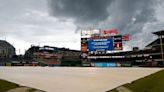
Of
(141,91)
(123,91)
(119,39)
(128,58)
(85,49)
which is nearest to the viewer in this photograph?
(141,91)

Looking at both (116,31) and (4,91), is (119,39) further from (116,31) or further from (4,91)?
(4,91)

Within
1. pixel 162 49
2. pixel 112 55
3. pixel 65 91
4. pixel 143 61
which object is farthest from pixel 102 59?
pixel 65 91

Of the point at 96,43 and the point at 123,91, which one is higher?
the point at 96,43

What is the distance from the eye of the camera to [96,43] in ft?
429

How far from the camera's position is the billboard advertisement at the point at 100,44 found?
126 m

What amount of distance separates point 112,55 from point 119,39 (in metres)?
31.4

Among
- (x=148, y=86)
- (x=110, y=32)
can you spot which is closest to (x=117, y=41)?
(x=110, y=32)

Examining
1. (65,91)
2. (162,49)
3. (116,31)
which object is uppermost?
(116,31)

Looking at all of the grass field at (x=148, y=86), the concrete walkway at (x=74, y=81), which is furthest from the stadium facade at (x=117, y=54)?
the grass field at (x=148, y=86)

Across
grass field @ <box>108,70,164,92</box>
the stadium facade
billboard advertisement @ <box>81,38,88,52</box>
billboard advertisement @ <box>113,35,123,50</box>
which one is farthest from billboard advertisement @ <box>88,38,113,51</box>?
grass field @ <box>108,70,164,92</box>

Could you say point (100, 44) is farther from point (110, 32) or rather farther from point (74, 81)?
point (74, 81)

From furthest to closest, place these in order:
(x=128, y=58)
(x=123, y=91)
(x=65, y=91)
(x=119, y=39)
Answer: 1. (x=128, y=58)
2. (x=119, y=39)
3. (x=65, y=91)
4. (x=123, y=91)

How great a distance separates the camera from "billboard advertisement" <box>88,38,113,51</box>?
126 m

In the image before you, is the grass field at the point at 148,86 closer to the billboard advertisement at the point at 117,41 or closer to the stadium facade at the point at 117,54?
the stadium facade at the point at 117,54
